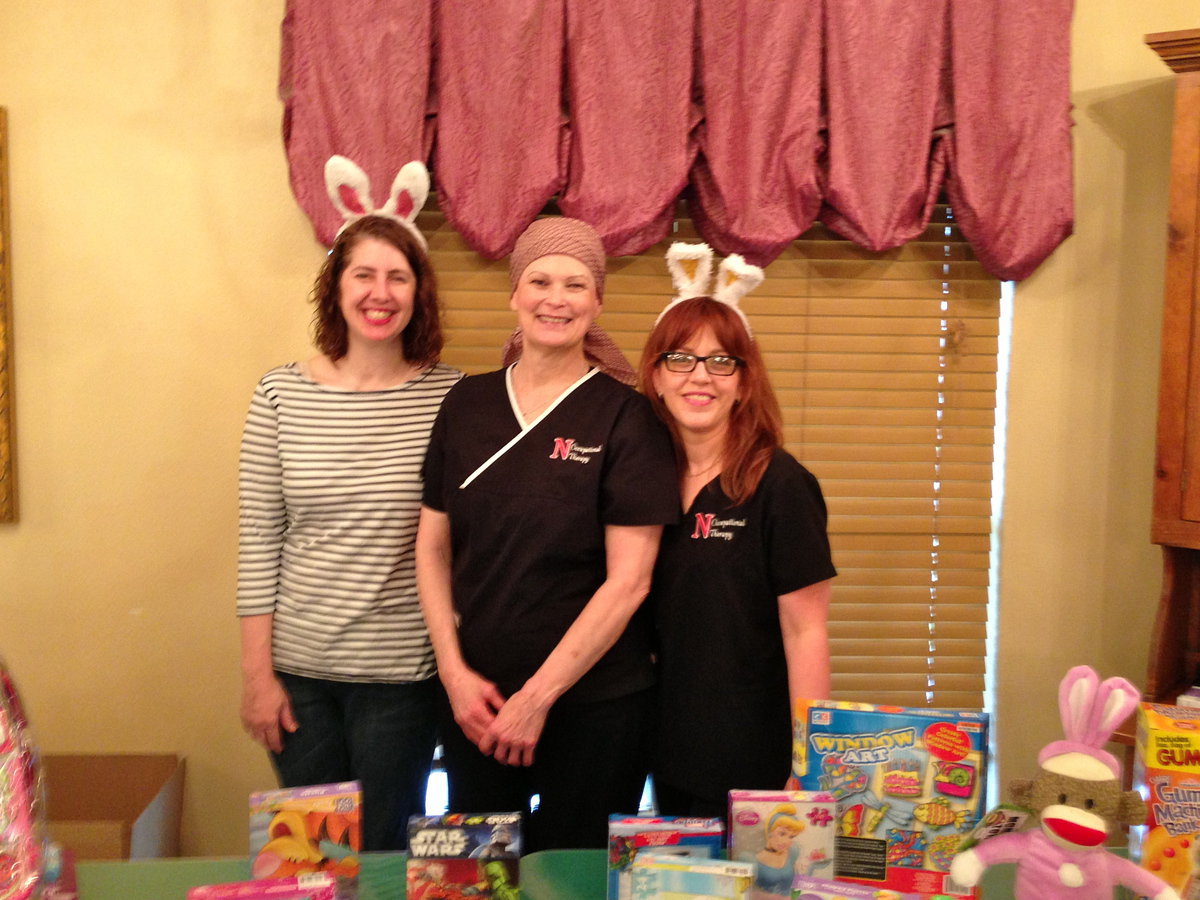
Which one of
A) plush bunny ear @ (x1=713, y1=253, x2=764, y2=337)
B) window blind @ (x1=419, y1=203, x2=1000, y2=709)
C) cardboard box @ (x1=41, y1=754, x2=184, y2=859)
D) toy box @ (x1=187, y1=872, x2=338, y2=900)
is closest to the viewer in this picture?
toy box @ (x1=187, y1=872, x2=338, y2=900)

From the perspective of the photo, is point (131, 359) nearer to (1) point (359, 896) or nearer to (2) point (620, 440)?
(2) point (620, 440)

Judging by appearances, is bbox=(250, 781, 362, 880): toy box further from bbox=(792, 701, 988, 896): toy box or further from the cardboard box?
the cardboard box

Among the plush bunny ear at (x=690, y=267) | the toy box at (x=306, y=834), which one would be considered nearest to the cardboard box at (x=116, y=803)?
the toy box at (x=306, y=834)

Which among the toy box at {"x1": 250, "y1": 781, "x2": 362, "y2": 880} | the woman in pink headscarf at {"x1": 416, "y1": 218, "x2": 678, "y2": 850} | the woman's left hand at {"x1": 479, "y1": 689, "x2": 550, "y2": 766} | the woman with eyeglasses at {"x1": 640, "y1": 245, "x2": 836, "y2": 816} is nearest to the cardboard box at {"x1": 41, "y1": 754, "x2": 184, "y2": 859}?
the woman in pink headscarf at {"x1": 416, "y1": 218, "x2": 678, "y2": 850}

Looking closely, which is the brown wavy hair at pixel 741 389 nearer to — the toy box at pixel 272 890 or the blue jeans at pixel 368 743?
the blue jeans at pixel 368 743

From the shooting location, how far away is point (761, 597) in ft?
5.05

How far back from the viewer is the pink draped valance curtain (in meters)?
2.14

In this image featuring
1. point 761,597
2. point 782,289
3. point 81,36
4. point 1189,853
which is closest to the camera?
point 1189,853

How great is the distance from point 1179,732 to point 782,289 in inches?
58.2

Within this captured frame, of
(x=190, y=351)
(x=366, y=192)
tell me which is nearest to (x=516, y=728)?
(x=366, y=192)

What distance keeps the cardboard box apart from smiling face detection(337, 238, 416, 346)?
3.70ft

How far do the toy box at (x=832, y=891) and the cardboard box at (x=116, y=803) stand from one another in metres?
1.49

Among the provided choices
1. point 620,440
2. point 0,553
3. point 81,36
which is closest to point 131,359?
point 0,553

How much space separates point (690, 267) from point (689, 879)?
3.43ft
